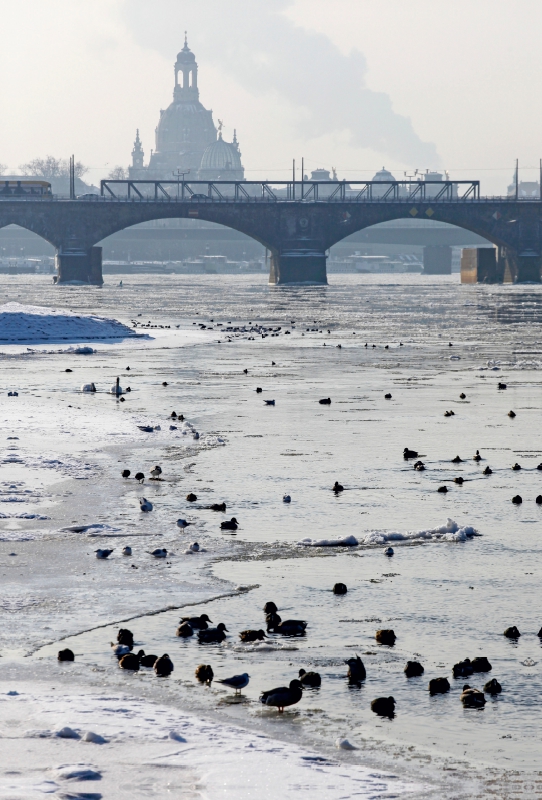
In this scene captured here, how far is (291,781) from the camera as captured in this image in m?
5.96

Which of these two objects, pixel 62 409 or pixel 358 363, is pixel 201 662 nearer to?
pixel 62 409

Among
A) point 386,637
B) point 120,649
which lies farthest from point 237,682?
point 386,637

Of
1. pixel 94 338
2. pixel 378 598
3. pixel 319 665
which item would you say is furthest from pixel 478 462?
pixel 94 338

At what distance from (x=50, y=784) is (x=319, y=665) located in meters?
2.31

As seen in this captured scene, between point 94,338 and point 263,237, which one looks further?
point 263,237

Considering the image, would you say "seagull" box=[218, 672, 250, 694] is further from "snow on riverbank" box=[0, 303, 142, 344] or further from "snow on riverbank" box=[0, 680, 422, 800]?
"snow on riverbank" box=[0, 303, 142, 344]

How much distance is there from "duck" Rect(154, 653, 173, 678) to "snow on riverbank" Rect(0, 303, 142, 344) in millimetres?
30500

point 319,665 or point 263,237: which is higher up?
point 263,237

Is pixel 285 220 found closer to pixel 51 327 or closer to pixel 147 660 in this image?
pixel 51 327

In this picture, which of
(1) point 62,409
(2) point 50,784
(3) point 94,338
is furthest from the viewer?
(3) point 94,338

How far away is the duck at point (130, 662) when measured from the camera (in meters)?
7.62

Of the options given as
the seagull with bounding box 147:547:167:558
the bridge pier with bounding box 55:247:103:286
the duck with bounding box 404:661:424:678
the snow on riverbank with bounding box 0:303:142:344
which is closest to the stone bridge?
the bridge pier with bounding box 55:247:103:286

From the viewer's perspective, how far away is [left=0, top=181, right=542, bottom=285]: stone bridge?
12912 cm

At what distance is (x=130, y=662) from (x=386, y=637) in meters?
1.63
